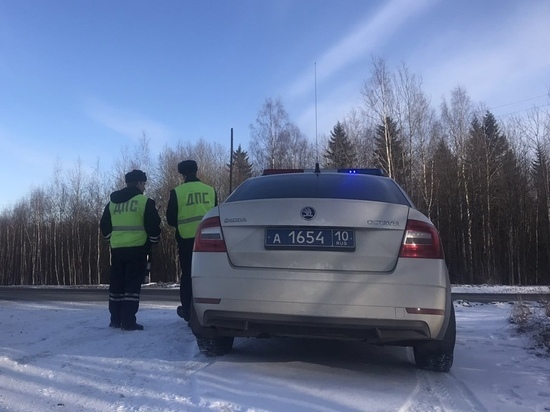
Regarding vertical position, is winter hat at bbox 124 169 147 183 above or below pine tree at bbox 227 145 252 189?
below

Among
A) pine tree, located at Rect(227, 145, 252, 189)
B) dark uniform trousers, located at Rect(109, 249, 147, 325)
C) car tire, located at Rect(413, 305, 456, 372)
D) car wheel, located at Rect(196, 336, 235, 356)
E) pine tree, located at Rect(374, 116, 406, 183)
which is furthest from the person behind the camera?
pine tree, located at Rect(227, 145, 252, 189)

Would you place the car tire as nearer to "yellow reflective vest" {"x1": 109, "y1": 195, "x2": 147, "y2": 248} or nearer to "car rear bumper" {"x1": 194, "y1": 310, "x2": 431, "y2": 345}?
"car rear bumper" {"x1": 194, "y1": 310, "x2": 431, "y2": 345}

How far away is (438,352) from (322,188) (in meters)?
1.52

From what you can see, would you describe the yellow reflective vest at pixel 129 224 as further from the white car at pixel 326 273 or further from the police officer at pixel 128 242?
the white car at pixel 326 273

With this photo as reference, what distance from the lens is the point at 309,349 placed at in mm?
4734

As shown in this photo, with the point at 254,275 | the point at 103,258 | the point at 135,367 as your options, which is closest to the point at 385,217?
the point at 254,275

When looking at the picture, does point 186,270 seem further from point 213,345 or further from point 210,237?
point 210,237

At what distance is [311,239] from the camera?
3549 millimetres

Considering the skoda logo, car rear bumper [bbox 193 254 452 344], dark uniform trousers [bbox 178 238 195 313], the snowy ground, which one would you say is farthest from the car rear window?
dark uniform trousers [bbox 178 238 195 313]

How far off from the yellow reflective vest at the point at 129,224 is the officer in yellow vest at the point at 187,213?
1.15 ft

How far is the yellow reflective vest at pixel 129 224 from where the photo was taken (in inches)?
232

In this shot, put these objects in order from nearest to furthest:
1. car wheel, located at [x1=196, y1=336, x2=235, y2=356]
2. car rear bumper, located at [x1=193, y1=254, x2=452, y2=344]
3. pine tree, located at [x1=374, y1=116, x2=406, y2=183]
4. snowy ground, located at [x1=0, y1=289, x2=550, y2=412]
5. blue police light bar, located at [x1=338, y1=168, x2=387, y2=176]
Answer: snowy ground, located at [x1=0, y1=289, x2=550, y2=412]
car rear bumper, located at [x1=193, y1=254, x2=452, y2=344]
car wheel, located at [x1=196, y1=336, x2=235, y2=356]
blue police light bar, located at [x1=338, y1=168, x2=387, y2=176]
pine tree, located at [x1=374, y1=116, x2=406, y2=183]

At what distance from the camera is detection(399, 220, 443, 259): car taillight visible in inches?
137

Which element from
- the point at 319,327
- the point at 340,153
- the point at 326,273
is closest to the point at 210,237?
the point at 326,273
